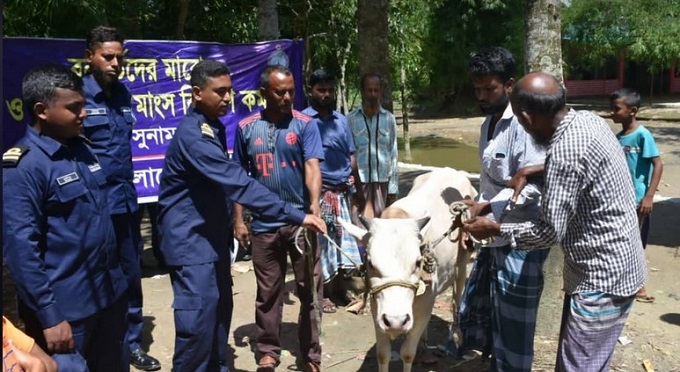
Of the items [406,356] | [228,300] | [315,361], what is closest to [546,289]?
[406,356]

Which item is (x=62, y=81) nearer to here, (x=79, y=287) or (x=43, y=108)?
(x=43, y=108)

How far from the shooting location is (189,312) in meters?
3.65

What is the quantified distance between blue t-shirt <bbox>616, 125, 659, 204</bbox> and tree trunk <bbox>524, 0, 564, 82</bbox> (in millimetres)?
1051

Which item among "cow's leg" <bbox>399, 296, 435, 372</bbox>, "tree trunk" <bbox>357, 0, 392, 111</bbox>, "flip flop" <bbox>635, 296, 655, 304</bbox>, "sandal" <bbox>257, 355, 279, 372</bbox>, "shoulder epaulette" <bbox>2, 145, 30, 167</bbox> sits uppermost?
"tree trunk" <bbox>357, 0, 392, 111</bbox>

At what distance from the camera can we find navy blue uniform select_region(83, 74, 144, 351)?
4.34 m

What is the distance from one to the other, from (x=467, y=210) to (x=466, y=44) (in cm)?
2469

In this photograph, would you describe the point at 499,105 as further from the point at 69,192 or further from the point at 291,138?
the point at 69,192

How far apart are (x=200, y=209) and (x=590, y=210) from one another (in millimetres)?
2025

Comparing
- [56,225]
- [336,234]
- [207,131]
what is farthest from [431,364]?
[56,225]

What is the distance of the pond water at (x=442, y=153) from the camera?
1593 cm

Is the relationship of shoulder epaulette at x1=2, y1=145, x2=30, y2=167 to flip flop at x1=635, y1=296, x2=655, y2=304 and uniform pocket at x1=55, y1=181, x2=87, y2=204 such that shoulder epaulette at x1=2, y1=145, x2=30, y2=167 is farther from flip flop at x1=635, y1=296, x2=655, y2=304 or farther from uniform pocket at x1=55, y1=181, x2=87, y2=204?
flip flop at x1=635, y1=296, x2=655, y2=304

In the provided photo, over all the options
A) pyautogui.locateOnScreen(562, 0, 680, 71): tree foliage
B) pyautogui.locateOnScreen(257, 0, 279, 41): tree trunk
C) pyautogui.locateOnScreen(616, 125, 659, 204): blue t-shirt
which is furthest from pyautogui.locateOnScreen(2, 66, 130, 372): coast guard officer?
pyautogui.locateOnScreen(562, 0, 680, 71): tree foliage

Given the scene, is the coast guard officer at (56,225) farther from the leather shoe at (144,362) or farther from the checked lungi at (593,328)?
the checked lungi at (593,328)

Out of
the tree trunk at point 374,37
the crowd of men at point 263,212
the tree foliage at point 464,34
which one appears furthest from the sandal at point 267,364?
the tree foliage at point 464,34
